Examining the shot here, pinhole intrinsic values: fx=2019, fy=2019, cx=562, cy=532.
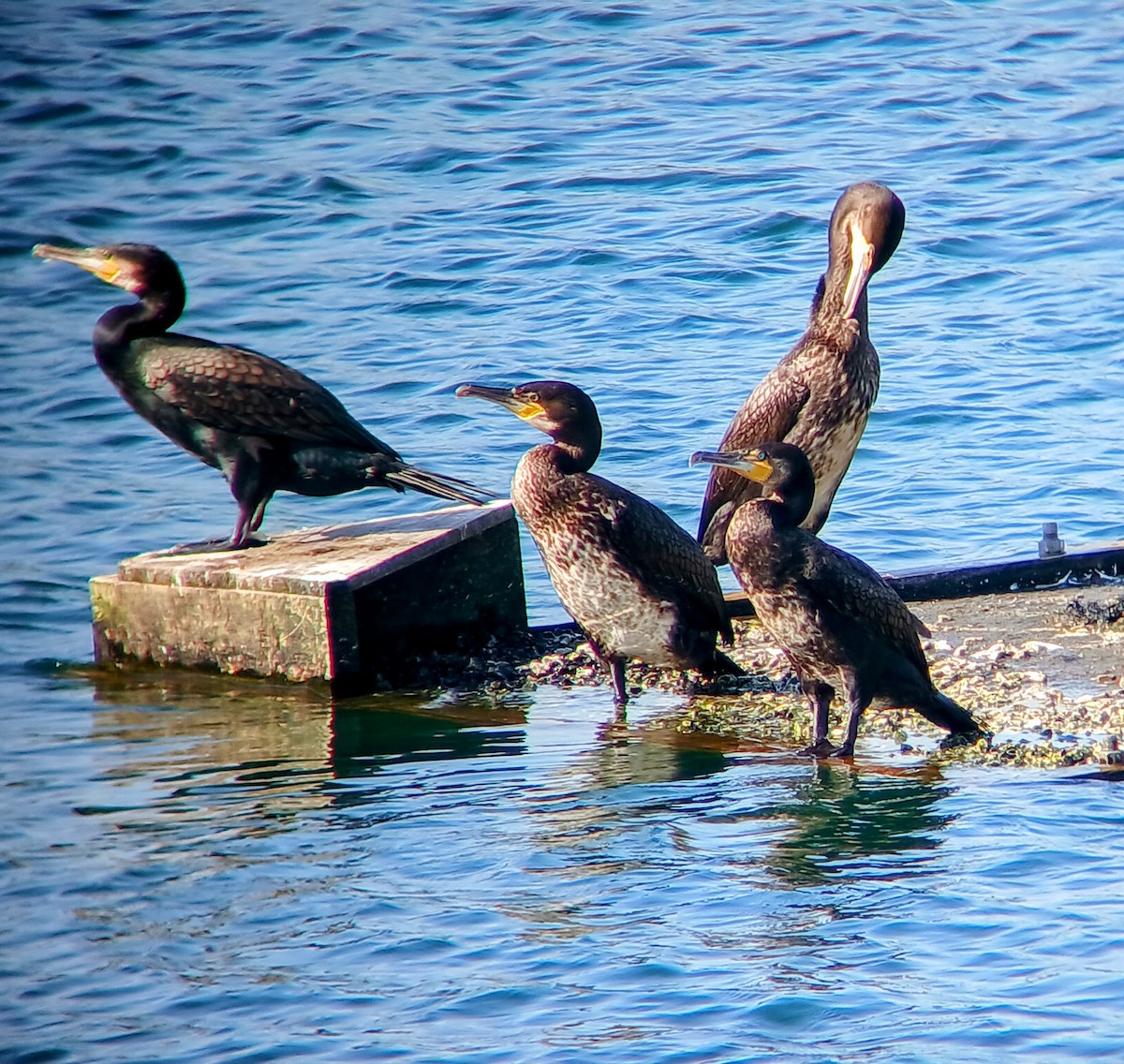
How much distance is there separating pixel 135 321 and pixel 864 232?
2.81 m

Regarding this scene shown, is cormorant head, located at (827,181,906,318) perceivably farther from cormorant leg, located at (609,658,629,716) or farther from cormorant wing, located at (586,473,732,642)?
cormorant leg, located at (609,658,629,716)

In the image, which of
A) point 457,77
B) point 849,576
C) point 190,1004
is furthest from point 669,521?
point 457,77

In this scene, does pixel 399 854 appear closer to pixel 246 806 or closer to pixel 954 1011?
pixel 246 806

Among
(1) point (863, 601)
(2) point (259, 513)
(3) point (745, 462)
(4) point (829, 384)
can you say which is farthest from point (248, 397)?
(1) point (863, 601)

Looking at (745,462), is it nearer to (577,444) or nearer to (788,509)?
(788,509)

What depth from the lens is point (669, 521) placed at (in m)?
6.83

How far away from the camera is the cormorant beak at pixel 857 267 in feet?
25.3

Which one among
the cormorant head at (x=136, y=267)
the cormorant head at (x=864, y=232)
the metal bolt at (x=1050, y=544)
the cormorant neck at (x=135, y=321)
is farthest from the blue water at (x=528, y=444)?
the cormorant head at (x=864, y=232)

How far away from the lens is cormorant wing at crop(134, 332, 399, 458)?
742cm

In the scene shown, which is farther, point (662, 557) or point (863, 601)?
point (662, 557)

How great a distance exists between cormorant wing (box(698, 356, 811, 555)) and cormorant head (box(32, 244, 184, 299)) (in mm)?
2207

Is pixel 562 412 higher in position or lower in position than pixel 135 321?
lower

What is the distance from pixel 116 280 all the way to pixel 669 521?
2.64m

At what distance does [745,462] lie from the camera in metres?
6.39
